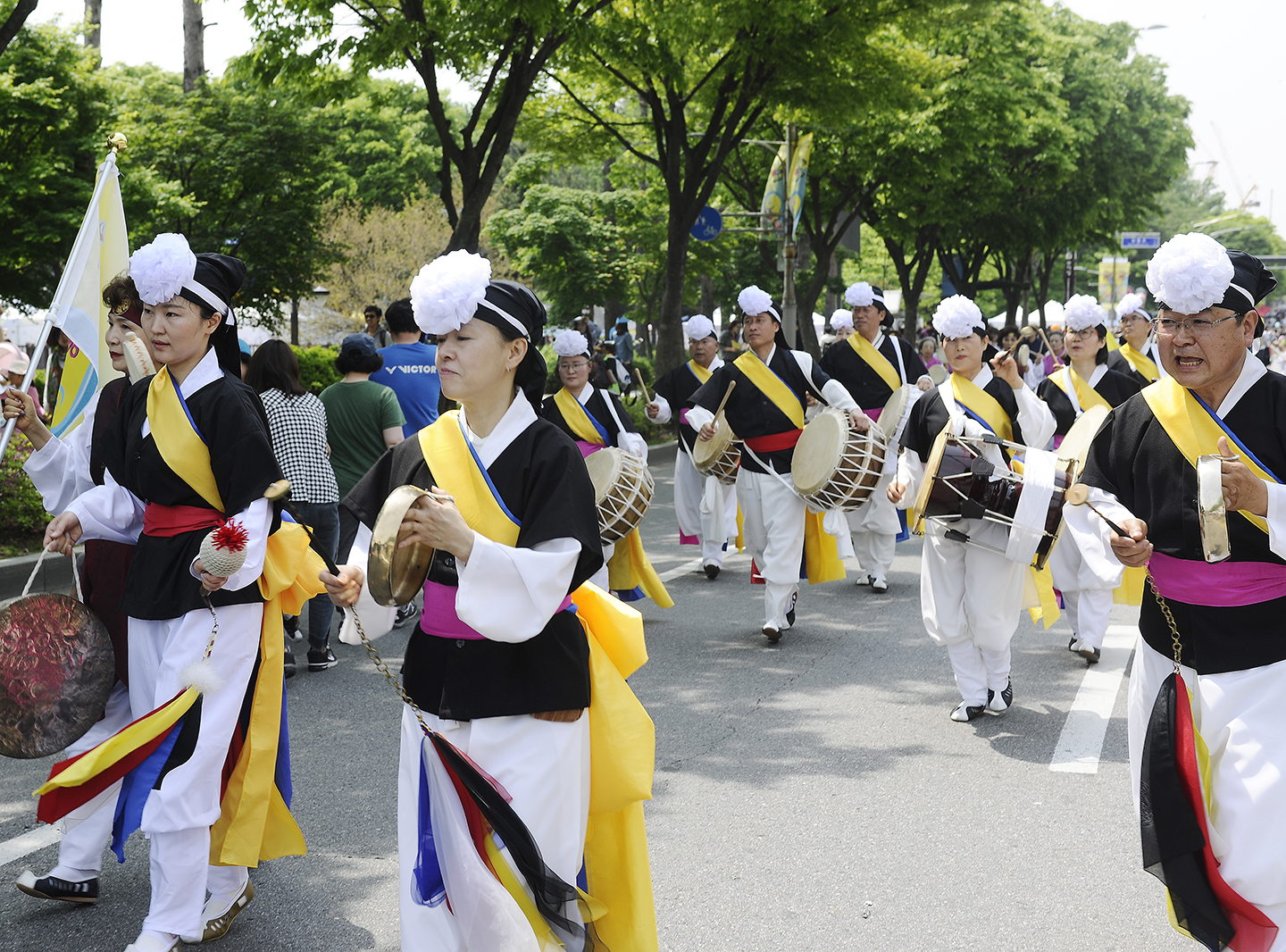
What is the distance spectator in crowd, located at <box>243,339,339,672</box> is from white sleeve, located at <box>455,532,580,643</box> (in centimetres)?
427

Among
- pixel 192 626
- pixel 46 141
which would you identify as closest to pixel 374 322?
pixel 46 141

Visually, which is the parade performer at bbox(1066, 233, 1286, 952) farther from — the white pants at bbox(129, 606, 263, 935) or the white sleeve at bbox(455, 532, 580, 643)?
the white pants at bbox(129, 606, 263, 935)

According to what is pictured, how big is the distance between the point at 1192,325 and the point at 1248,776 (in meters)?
1.11

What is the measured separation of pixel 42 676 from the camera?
344cm

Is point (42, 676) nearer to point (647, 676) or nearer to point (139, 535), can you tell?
point (139, 535)

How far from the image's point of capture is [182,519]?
136 inches

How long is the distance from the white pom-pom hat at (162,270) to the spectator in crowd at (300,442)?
10.4 ft

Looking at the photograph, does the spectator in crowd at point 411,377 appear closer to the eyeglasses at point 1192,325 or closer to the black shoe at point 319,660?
the black shoe at point 319,660

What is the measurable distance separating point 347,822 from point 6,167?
1272 cm

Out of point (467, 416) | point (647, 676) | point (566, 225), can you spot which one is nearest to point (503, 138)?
point (647, 676)

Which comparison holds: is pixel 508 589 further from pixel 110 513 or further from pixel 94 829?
pixel 94 829

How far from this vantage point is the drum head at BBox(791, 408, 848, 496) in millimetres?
6914

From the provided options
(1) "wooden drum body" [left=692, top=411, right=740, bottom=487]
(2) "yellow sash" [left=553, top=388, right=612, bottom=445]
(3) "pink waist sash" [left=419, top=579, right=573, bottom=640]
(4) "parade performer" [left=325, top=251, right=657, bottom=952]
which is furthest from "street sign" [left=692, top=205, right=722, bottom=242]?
(3) "pink waist sash" [left=419, top=579, right=573, bottom=640]

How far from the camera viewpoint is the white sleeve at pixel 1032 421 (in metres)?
5.98
